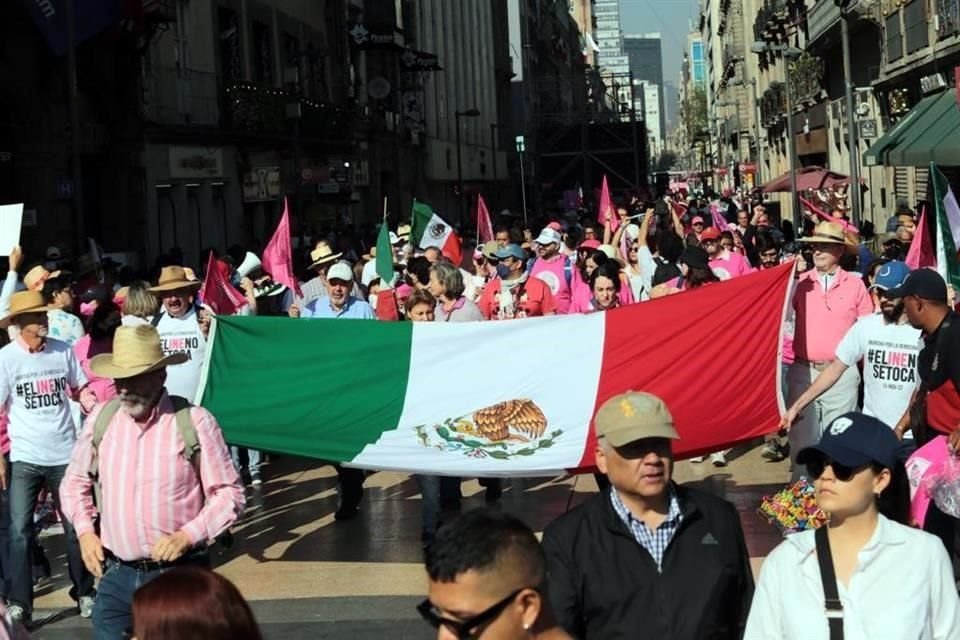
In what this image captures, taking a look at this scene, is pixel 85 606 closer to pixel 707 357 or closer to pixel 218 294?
pixel 707 357

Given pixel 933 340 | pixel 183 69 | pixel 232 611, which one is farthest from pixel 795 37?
pixel 232 611

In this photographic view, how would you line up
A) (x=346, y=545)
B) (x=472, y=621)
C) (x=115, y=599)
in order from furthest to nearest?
(x=346, y=545)
(x=115, y=599)
(x=472, y=621)

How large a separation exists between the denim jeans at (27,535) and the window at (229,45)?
2626 centimetres

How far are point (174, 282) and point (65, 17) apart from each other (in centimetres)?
1326

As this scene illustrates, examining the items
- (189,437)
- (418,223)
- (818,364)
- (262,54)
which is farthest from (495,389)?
(262,54)

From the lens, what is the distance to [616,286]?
36.5 ft

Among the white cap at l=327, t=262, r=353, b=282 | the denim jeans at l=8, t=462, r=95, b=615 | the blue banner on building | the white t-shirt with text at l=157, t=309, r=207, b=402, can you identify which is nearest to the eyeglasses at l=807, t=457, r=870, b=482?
the denim jeans at l=8, t=462, r=95, b=615

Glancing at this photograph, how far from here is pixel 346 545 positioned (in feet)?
35.1

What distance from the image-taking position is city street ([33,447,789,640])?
29.2ft

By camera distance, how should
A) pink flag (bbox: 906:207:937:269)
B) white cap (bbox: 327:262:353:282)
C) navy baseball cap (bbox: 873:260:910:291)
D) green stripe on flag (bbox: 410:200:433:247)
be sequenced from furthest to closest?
green stripe on flag (bbox: 410:200:433:247) → white cap (bbox: 327:262:353:282) → pink flag (bbox: 906:207:937:269) → navy baseball cap (bbox: 873:260:910:291)

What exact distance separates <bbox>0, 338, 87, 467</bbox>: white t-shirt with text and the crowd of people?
1 cm

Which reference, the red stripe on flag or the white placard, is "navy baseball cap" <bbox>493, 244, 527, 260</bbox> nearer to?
the red stripe on flag

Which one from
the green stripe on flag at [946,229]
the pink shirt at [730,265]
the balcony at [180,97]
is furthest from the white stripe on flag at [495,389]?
the balcony at [180,97]

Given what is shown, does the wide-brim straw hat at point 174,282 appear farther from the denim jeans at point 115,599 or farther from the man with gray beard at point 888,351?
the denim jeans at point 115,599
